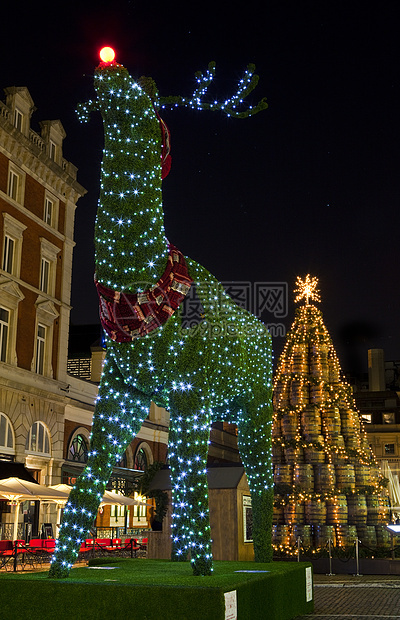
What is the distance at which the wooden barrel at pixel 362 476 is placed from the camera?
774 inches

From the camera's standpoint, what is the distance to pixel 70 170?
97.1 ft

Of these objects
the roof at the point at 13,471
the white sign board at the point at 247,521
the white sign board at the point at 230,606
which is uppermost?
the roof at the point at 13,471

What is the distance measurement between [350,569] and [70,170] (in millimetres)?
19709

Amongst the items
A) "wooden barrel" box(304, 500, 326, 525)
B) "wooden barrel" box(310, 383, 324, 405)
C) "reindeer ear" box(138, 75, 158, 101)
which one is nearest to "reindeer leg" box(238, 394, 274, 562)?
"reindeer ear" box(138, 75, 158, 101)

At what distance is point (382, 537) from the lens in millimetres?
19312

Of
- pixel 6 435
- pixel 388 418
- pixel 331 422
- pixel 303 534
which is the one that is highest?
pixel 388 418

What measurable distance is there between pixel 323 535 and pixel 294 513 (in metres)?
0.97

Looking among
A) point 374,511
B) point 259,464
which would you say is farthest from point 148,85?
point 374,511

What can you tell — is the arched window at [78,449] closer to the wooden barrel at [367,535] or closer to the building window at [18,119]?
the building window at [18,119]

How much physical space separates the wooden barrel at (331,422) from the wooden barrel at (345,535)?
2603mm

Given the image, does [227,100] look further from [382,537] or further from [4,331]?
[4,331]

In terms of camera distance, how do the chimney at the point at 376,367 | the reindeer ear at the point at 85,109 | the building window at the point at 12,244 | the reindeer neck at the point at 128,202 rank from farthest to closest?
1. the chimney at the point at 376,367
2. the building window at the point at 12,244
3. the reindeer ear at the point at 85,109
4. the reindeer neck at the point at 128,202

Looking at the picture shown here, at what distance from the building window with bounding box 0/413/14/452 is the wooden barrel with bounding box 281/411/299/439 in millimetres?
9790

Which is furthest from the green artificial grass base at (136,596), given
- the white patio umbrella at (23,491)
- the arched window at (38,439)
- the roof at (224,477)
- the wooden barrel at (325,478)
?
the arched window at (38,439)
